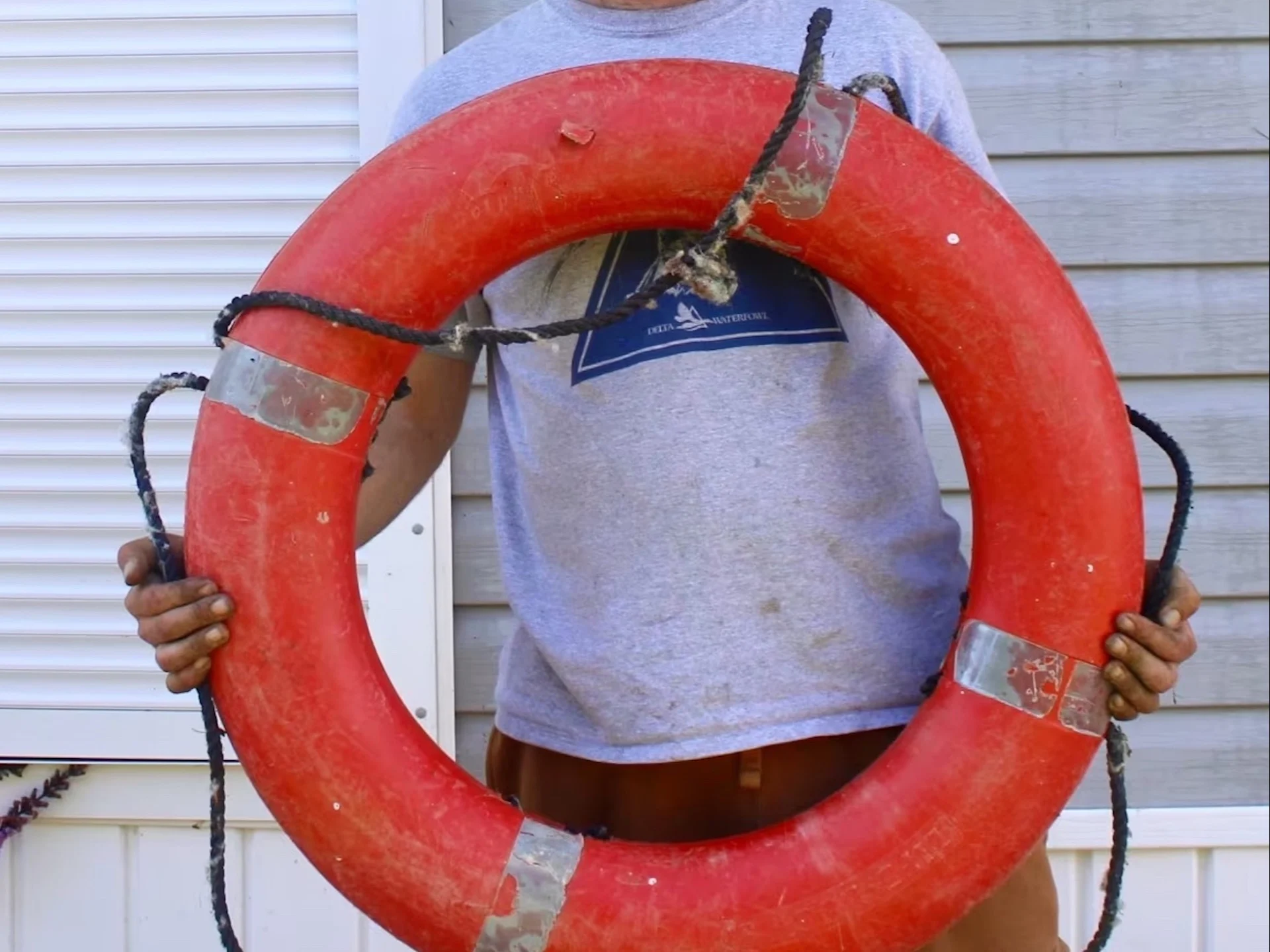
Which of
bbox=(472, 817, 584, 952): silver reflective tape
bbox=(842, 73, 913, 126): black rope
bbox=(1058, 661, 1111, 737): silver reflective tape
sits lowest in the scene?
bbox=(472, 817, 584, 952): silver reflective tape

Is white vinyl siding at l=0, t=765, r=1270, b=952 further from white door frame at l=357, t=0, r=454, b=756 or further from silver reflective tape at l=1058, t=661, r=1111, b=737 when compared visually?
silver reflective tape at l=1058, t=661, r=1111, b=737

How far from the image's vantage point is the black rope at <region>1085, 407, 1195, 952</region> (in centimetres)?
112

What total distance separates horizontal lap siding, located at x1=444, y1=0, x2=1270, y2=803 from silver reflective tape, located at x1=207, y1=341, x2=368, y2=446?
0.99 meters

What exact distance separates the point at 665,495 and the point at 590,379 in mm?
121

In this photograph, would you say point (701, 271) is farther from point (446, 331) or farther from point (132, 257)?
point (132, 257)

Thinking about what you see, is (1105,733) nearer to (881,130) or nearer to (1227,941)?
(881,130)

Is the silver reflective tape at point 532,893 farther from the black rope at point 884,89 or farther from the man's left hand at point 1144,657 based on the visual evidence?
the black rope at point 884,89

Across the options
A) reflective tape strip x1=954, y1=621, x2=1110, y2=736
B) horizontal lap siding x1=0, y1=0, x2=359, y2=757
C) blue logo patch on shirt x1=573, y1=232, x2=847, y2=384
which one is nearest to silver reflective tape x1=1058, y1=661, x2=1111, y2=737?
reflective tape strip x1=954, y1=621, x2=1110, y2=736

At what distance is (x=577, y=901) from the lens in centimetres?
108

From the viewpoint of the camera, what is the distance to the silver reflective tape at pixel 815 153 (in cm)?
107

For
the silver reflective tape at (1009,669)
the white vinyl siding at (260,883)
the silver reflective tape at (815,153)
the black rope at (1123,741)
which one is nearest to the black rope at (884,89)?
the silver reflective tape at (815,153)

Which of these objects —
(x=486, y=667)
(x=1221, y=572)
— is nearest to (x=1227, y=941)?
(x=1221, y=572)

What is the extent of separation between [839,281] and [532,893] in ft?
1.86

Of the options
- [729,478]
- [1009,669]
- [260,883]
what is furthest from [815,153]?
[260,883]
